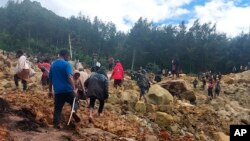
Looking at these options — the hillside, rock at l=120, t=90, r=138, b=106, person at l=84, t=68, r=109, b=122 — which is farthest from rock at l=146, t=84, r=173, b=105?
person at l=84, t=68, r=109, b=122

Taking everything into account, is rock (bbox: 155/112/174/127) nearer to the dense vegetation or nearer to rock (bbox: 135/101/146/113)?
rock (bbox: 135/101/146/113)

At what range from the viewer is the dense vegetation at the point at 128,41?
209 feet

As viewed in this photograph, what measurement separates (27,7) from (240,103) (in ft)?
226

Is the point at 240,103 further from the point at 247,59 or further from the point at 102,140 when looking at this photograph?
the point at 247,59

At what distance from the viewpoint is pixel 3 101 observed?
34.6 feet

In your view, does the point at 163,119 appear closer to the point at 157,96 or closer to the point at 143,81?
the point at 157,96

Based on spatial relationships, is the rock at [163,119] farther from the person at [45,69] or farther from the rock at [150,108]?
the person at [45,69]

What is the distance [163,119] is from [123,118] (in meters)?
2.06

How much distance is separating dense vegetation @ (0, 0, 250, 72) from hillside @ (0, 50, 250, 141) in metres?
37.1

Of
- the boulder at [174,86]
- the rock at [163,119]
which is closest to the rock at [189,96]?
the boulder at [174,86]

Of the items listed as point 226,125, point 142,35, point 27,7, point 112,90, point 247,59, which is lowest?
point 226,125

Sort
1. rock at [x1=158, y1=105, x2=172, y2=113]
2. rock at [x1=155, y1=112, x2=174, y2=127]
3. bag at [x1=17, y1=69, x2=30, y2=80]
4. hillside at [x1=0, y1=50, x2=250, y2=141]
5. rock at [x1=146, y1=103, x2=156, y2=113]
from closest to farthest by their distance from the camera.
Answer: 1. hillside at [x1=0, y1=50, x2=250, y2=141]
2. bag at [x1=17, y1=69, x2=30, y2=80]
3. rock at [x1=155, y1=112, x2=174, y2=127]
4. rock at [x1=146, y1=103, x2=156, y2=113]
5. rock at [x1=158, y1=105, x2=172, y2=113]

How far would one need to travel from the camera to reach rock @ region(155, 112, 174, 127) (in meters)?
14.3

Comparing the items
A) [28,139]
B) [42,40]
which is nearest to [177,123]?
[28,139]
